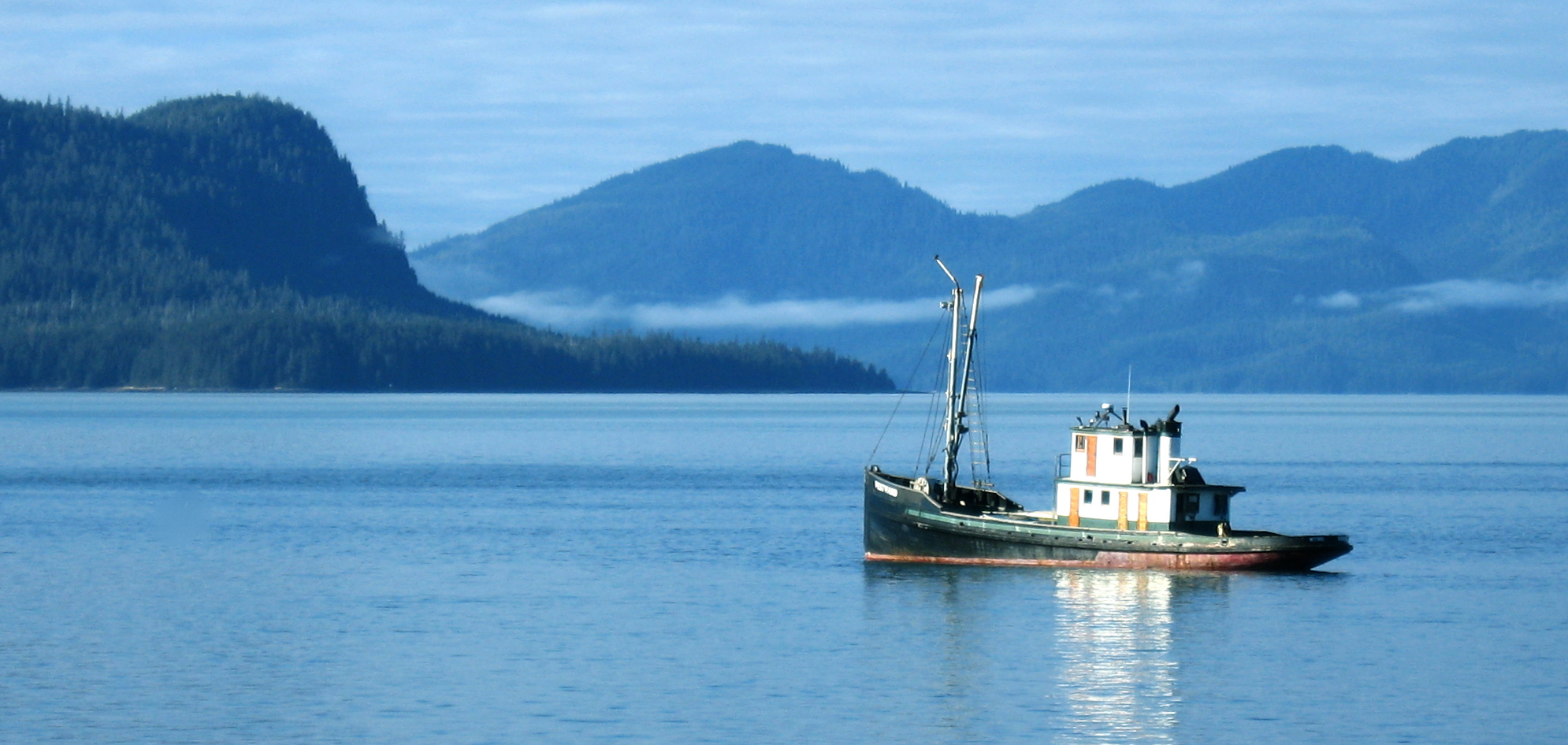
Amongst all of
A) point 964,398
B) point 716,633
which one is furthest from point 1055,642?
point 964,398

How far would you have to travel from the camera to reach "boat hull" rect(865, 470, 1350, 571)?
70062mm

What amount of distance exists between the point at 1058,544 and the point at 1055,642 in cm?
1642

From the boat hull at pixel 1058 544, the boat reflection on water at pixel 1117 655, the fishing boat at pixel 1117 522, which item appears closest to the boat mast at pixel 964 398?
the fishing boat at pixel 1117 522

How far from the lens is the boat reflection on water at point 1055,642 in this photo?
43469 mm

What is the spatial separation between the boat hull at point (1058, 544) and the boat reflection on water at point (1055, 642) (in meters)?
0.61

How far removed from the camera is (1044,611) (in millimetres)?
60688

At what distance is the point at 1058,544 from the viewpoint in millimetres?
70688

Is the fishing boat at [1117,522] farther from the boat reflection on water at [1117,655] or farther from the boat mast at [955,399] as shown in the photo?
the boat reflection on water at [1117,655]

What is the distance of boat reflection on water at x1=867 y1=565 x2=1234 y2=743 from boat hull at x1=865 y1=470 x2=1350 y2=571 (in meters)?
0.61

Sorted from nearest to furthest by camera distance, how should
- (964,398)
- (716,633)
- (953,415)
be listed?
(716,633) → (964,398) → (953,415)

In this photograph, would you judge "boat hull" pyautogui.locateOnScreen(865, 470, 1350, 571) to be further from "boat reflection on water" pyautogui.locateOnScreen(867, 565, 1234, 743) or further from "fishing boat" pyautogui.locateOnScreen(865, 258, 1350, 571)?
"boat reflection on water" pyautogui.locateOnScreen(867, 565, 1234, 743)

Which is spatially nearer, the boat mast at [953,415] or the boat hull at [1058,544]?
the boat hull at [1058,544]

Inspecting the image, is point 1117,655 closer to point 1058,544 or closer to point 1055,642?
point 1055,642

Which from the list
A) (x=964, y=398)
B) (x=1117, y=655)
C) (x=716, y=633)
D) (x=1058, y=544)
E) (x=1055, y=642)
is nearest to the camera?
(x=1117, y=655)
